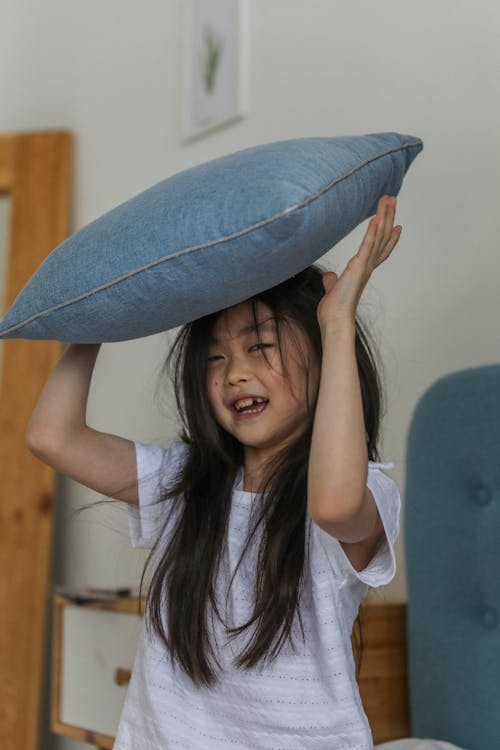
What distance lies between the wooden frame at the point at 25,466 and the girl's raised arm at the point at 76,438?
106 cm

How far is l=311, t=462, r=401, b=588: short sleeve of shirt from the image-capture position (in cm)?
100

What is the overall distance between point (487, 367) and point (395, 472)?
0.37 m

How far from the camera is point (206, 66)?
6.74 ft

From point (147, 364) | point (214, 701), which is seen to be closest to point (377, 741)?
point (214, 701)

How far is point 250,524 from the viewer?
3.68ft

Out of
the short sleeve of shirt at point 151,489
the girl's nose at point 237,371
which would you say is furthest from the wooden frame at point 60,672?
the girl's nose at point 237,371

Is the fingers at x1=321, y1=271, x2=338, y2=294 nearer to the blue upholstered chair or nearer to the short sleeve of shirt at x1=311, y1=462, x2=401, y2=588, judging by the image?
the short sleeve of shirt at x1=311, y1=462, x2=401, y2=588

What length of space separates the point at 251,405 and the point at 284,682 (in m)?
0.30

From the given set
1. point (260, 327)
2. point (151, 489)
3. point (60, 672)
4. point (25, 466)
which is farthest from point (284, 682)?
point (25, 466)

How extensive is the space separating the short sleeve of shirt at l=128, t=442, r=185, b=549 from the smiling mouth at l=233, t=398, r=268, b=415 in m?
0.15

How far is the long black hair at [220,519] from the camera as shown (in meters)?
1.06

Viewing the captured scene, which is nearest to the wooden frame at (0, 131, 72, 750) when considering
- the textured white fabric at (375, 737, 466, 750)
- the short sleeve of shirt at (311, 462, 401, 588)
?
the textured white fabric at (375, 737, 466, 750)

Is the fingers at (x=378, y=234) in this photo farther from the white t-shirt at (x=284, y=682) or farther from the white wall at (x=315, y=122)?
the white wall at (x=315, y=122)

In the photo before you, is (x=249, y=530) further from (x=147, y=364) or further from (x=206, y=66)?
(x=206, y=66)
